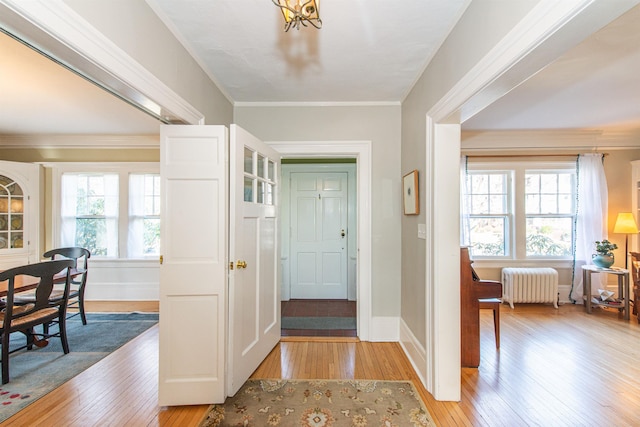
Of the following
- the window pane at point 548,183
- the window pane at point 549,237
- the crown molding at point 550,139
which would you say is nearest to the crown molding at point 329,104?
the crown molding at point 550,139

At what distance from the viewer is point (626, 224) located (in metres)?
3.87

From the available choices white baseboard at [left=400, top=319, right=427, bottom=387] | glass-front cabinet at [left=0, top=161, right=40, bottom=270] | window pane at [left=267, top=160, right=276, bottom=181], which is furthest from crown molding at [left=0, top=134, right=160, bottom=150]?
white baseboard at [left=400, top=319, right=427, bottom=387]

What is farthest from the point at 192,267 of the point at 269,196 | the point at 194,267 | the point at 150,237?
the point at 150,237

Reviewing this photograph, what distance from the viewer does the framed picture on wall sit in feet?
7.79

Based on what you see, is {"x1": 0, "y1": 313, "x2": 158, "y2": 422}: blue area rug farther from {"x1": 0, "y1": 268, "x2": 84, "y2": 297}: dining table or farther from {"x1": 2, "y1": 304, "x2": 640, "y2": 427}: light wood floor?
{"x1": 0, "y1": 268, "x2": 84, "y2": 297}: dining table

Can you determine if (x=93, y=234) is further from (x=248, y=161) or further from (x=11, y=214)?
(x=248, y=161)

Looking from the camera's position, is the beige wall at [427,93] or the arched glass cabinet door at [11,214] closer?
the beige wall at [427,93]

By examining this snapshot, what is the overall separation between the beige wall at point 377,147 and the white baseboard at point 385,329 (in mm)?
52

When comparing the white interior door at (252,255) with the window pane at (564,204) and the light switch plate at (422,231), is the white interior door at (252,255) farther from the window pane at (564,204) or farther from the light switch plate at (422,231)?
the window pane at (564,204)

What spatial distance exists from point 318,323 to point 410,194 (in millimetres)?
2005

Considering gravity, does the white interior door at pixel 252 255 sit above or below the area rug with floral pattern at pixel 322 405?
above

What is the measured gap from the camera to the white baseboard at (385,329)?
291 cm

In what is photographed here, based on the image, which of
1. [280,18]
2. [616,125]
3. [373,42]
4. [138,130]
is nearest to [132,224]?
[138,130]

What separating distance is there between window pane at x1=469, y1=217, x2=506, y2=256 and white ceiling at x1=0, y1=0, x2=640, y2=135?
1.55 metres
